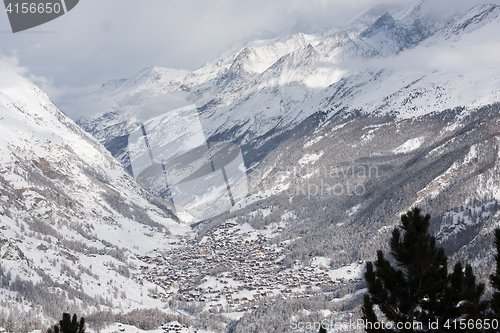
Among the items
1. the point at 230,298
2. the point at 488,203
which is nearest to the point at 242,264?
the point at 230,298

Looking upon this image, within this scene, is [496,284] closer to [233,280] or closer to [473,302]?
[473,302]

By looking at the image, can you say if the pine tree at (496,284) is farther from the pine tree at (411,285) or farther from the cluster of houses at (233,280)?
the cluster of houses at (233,280)

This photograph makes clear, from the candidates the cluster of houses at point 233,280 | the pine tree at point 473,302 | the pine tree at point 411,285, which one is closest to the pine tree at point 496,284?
the pine tree at point 473,302

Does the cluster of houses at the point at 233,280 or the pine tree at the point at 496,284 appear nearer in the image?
the pine tree at the point at 496,284

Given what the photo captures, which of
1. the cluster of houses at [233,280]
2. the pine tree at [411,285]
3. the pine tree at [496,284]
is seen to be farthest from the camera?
the cluster of houses at [233,280]

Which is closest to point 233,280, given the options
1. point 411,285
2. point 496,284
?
point 496,284

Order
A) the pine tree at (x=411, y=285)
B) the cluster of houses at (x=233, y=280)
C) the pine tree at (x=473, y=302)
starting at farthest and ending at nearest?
the cluster of houses at (x=233, y=280) → the pine tree at (x=411, y=285) → the pine tree at (x=473, y=302)

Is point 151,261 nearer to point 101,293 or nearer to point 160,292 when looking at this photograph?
point 160,292

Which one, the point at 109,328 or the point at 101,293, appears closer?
the point at 109,328
